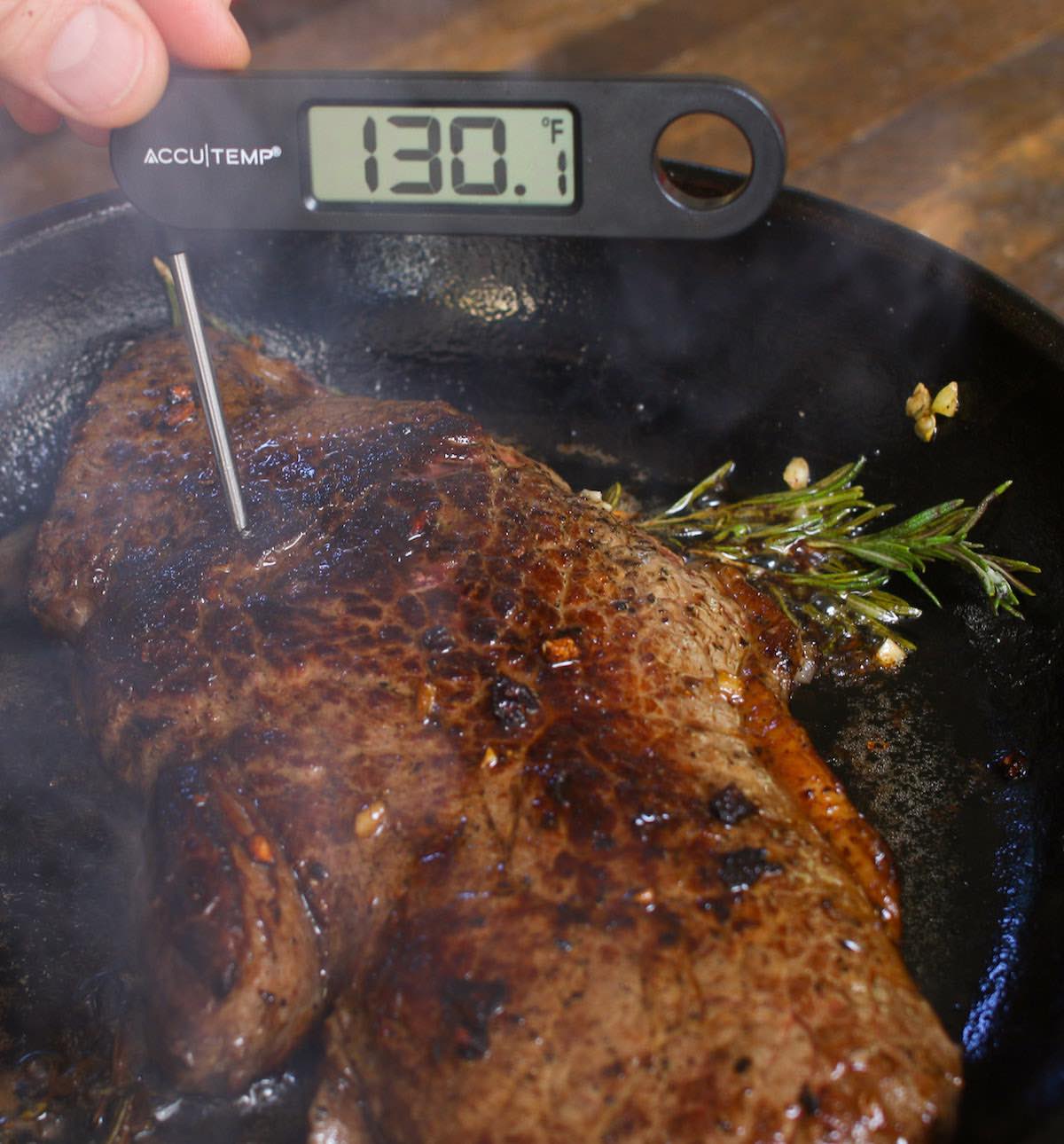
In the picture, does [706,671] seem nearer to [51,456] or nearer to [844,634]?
[844,634]

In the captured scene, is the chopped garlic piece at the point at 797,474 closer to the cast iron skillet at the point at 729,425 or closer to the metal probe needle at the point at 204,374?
the cast iron skillet at the point at 729,425

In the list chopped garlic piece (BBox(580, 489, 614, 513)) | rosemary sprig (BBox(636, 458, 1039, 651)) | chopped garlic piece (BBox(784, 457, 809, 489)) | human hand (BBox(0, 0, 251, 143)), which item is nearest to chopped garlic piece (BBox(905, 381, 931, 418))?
rosemary sprig (BBox(636, 458, 1039, 651))

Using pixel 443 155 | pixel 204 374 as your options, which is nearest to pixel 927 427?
pixel 443 155

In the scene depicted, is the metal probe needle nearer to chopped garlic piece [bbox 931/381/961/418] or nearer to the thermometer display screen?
the thermometer display screen

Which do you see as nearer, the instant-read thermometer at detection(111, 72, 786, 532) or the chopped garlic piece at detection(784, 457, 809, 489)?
the instant-read thermometer at detection(111, 72, 786, 532)

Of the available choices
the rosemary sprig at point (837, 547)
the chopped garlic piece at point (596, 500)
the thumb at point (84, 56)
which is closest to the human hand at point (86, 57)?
the thumb at point (84, 56)

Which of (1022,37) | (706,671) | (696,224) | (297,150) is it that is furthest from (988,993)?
(1022,37)
